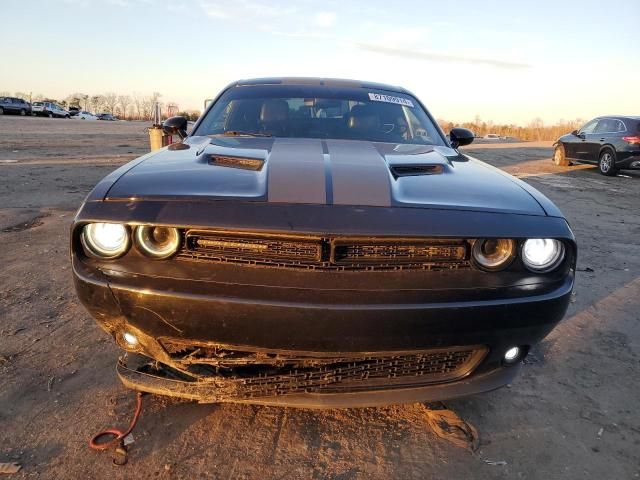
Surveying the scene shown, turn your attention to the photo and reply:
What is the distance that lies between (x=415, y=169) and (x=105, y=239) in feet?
4.24

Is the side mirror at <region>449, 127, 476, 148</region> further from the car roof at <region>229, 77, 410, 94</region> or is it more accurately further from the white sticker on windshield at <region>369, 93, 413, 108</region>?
the car roof at <region>229, 77, 410, 94</region>

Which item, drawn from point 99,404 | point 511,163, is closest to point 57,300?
point 99,404

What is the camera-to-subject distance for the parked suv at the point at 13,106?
42.9 metres

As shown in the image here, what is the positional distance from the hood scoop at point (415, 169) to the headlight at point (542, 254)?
0.54 metres

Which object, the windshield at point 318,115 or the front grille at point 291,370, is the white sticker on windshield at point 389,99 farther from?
the front grille at point 291,370

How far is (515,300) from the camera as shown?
1.68 meters

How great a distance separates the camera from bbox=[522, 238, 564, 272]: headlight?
1.75 meters

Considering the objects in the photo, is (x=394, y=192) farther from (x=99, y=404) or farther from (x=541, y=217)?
(x=99, y=404)

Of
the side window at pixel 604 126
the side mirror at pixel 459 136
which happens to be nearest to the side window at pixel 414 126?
the side mirror at pixel 459 136

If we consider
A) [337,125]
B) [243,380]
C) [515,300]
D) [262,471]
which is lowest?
[262,471]

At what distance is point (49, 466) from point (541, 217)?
78.4 inches

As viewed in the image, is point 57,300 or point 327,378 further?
point 57,300

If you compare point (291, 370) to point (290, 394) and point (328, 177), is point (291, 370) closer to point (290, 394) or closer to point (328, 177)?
point (290, 394)

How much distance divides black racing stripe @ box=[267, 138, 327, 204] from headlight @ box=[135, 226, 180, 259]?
353mm
